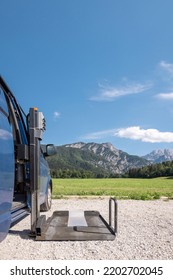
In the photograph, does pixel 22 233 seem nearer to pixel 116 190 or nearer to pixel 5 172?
pixel 5 172

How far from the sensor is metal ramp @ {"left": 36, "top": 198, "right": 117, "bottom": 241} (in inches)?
212

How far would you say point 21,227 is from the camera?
6.74m

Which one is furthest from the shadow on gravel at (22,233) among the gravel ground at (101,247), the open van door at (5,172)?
the open van door at (5,172)

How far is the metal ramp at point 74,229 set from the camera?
538cm

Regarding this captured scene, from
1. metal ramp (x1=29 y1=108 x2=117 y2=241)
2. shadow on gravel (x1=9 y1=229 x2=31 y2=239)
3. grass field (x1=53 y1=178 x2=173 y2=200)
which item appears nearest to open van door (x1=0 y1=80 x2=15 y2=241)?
metal ramp (x1=29 y1=108 x2=117 y2=241)

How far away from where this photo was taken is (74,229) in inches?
237

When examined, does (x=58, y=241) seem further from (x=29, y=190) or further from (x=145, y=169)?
(x=145, y=169)

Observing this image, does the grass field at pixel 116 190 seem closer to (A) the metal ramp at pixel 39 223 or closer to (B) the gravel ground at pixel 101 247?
(B) the gravel ground at pixel 101 247

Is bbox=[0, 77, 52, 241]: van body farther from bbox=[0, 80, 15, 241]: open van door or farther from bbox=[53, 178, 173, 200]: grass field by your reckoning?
bbox=[53, 178, 173, 200]: grass field

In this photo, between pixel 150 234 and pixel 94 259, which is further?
pixel 150 234

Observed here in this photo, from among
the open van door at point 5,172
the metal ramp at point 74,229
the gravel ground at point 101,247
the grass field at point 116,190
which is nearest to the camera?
the open van door at point 5,172
